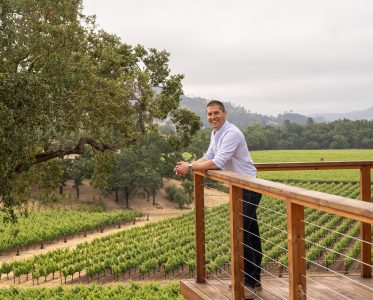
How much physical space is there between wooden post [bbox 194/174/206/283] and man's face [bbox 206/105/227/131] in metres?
0.51

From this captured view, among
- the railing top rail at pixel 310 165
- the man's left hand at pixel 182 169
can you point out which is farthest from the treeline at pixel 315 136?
the man's left hand at pixel 182 169

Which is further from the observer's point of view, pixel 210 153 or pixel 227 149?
pixel 210 153

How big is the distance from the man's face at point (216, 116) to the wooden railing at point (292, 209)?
1.60 ft

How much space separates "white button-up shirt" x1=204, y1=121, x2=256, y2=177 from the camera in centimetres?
416

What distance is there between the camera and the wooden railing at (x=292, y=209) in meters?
2.35

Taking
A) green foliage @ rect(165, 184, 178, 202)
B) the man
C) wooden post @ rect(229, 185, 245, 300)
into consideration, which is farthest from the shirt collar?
green foliage @ rect(165, 184, 178, 202)

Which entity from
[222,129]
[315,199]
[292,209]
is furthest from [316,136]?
[315,199]

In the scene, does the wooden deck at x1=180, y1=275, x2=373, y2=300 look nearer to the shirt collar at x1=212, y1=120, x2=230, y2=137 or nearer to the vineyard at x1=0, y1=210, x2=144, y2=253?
the shirt collar at x1=212, y1=120, x2=230, y2=137

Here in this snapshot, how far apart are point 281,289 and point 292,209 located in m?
1.68

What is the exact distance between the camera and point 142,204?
5359 cm

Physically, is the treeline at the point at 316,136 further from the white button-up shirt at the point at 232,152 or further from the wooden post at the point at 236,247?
the wooden post at the point at 236,247

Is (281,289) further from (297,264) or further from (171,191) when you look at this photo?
(171,191)

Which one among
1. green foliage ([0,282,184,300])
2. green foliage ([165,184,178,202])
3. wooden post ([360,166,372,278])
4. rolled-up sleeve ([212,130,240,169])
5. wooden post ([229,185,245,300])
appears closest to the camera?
wooden post ([229,185,245,300])

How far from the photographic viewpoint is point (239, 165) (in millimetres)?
4297
